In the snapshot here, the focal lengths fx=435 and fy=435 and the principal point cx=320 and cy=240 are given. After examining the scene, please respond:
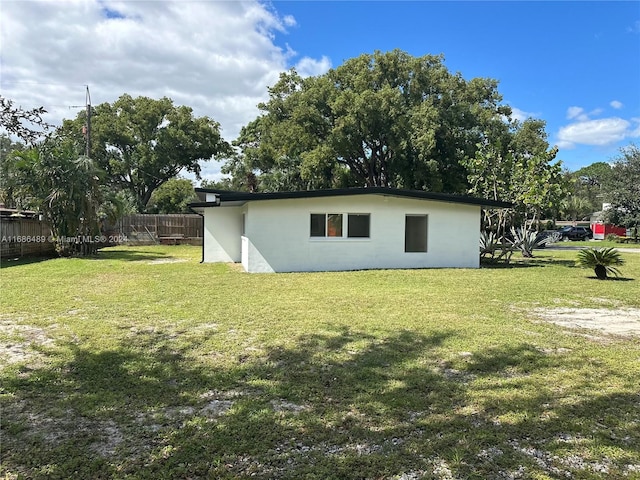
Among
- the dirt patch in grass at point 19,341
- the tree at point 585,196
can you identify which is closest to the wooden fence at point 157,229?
the dirt patch in grass at point 19,341

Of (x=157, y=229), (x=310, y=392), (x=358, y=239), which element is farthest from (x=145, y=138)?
(x=310, y=392)

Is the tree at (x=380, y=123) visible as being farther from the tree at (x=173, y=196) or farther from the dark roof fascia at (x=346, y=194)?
the dark roof fascia at (x=346, y=194)

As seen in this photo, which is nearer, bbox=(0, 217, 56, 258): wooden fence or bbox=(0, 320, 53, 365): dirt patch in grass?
bbox=(0, 320, 53, 365): dirt patch in grass

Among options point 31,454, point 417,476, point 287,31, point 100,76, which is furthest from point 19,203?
point 417,476

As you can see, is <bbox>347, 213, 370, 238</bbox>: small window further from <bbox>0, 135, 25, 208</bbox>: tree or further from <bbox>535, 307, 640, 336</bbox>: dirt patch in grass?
<bbox>0, 135, 25, 208</bbox>: tree

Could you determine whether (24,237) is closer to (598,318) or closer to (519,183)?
(598,318)

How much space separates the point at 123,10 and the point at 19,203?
1437cm

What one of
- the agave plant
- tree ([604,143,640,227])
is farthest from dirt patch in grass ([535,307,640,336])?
tree ([604,143,640,227])

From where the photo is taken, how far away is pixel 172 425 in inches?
124

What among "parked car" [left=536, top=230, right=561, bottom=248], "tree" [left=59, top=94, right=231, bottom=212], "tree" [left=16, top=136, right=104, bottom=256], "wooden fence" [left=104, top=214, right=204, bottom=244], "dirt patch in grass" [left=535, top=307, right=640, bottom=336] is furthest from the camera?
"tree" [left=59, top=94, right=231, bottom=212]

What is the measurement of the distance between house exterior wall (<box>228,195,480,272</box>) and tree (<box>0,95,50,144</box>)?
937 cm

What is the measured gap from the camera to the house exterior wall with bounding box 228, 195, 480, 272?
1282cm

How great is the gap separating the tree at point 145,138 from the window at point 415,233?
79.6 ft

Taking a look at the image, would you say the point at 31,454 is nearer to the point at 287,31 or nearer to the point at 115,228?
the point at 287,31
